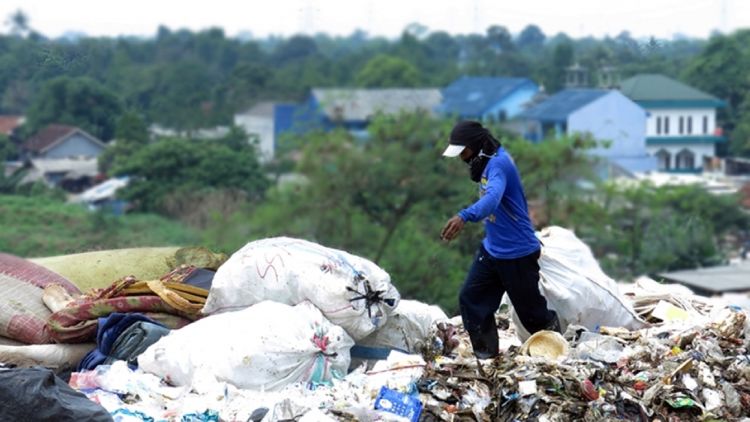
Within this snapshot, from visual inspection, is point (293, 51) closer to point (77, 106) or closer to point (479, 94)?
point (479, 94)

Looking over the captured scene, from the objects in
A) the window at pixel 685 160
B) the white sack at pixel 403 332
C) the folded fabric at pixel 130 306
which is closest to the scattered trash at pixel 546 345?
the white sack at pixel 403 332

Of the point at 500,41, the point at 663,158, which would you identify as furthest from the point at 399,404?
the point at 500,41

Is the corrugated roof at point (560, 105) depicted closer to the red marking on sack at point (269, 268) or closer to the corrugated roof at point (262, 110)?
the corrugated roof at point (262, 110)

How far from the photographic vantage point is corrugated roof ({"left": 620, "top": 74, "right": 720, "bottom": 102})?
1577 cm

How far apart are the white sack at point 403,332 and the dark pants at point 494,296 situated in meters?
0.18

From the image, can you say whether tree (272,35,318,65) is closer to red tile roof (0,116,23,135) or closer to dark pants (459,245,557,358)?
red tile roof (0,116,23,135)

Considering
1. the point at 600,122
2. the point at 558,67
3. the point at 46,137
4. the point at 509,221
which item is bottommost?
the point at 46,137

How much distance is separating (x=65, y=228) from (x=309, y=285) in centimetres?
2162

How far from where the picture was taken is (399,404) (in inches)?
156

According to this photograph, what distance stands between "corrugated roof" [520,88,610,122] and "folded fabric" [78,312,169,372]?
766 inches

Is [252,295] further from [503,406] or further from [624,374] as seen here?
[624,374]

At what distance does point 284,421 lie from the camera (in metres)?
3.84

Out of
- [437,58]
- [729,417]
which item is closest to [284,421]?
[729,417]

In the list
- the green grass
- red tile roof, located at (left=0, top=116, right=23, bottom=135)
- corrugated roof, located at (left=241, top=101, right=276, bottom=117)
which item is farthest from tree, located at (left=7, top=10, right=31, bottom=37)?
corrugated roof, located at (left=241, top=101, right=276, bottom=117)
